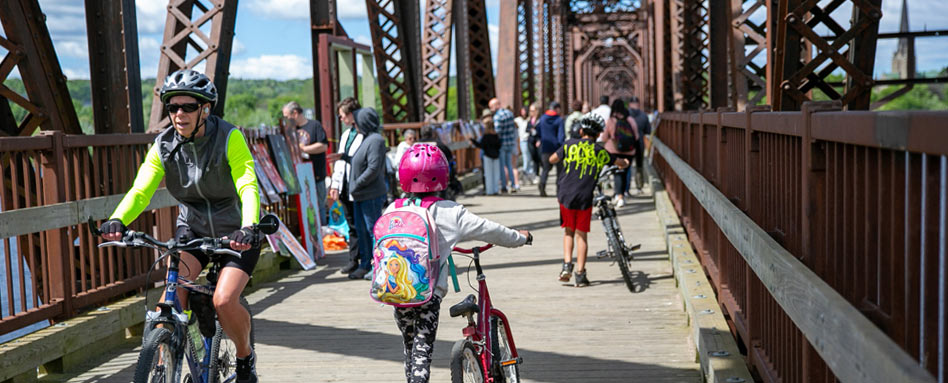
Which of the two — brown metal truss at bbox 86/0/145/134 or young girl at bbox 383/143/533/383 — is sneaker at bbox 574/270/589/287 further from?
young girl at bbox 383/143/533/383

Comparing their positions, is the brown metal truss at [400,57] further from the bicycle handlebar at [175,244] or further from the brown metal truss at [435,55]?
the bicycle handlebar at [175,244]

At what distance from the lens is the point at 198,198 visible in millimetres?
4891

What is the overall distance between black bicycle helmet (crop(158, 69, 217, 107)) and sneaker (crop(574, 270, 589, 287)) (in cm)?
529

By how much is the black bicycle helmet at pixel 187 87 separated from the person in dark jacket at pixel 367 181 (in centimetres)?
519

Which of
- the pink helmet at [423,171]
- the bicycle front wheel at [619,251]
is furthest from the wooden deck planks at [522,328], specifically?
the pink helmet at [423,171]

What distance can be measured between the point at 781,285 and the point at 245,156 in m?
2.47

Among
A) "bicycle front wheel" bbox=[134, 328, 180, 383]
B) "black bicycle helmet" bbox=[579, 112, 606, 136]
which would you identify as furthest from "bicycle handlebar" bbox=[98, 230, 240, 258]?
"black bicycle helmet" bbox=[579, 112, 606, 136]

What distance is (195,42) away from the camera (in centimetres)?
962

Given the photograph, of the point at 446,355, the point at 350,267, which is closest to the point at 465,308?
the point at 446,355

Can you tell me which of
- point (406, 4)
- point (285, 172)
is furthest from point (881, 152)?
point (406, 4)

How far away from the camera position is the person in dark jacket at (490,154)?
63.4 feet

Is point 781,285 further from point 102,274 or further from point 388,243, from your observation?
point 102,274

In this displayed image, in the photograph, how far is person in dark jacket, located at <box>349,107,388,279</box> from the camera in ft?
32.2

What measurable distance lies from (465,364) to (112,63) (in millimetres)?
5227
